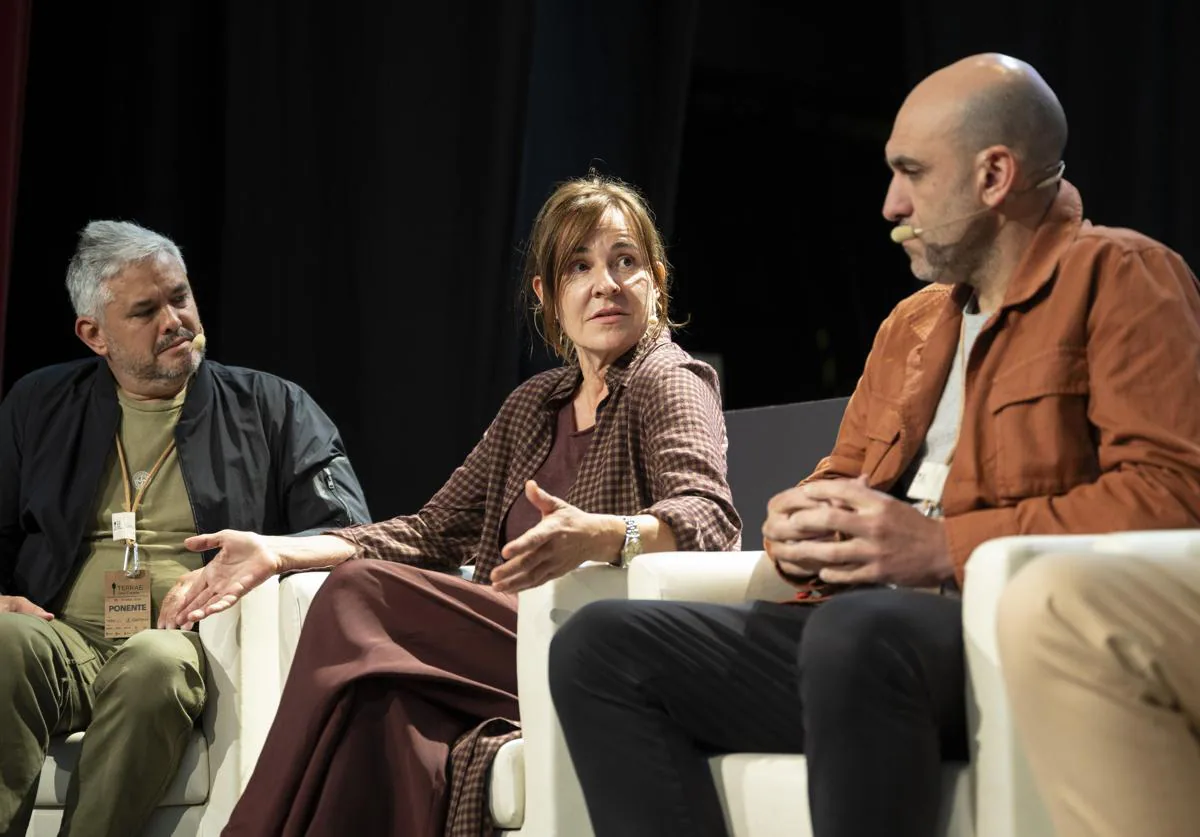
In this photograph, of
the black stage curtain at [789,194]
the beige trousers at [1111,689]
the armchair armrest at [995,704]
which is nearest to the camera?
the beige trousers at [1111,689]

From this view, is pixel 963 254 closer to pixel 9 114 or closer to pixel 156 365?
pixel 156 365

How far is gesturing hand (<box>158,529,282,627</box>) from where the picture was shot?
7.77ft

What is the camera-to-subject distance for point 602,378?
2.43m

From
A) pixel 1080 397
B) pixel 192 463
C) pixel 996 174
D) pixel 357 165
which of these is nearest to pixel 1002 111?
pixel 996 174

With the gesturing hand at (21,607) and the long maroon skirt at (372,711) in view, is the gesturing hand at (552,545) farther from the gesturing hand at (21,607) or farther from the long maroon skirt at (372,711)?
the gesturing hand at (21,607)

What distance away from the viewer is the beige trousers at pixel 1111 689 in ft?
3.85

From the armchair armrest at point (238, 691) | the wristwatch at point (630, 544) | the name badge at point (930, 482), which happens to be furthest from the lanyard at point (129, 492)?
the name badge at point (930, 482)

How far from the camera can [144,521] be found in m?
2.82

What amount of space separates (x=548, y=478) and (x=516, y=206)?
5.26ft

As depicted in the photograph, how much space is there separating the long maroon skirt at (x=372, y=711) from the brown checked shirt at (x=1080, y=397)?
77 centimetres

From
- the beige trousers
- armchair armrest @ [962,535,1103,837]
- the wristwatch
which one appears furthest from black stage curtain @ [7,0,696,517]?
the beige trousers

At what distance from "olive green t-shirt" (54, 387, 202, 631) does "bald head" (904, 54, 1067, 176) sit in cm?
172

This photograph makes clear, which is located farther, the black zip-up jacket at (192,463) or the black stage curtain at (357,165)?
the black stage curtain at (357,165)

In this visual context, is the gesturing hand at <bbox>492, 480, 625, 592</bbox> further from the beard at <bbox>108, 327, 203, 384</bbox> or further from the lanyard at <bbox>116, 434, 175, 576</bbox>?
the beard at <bbox>108, 327, 203, 384</bbox>
